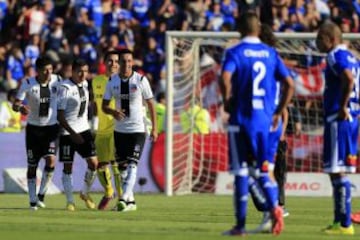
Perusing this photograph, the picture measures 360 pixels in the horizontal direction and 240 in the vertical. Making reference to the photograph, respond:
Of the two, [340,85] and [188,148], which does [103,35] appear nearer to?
[188,148]

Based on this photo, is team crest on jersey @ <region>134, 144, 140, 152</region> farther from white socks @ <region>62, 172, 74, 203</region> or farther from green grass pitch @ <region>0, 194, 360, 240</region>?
white socks @ <region>62, 172, 74, 203</region>

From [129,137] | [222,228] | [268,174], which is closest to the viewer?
[268,174]

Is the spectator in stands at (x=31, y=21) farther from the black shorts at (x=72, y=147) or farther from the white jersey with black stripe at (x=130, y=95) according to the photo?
the white jersey with black stripe at (x=130, y=95)

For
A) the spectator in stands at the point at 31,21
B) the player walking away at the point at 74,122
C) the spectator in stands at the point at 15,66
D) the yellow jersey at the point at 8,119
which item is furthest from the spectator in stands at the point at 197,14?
the player walking away at the point at 74,122

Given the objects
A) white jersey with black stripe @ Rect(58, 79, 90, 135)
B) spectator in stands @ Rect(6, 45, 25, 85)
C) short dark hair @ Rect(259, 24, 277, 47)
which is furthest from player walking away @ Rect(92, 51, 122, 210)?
spectator in stands @ Rect(6, 45, 25, 85)

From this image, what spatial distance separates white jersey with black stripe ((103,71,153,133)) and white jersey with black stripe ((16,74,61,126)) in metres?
1.21

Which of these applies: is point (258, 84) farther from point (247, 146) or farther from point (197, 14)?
point (197, 14)

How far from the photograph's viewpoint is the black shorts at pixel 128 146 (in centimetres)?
1766

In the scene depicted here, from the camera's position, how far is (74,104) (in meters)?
18.6

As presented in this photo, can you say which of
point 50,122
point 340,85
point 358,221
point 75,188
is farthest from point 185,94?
point 340,85

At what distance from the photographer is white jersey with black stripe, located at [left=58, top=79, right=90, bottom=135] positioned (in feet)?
60.5

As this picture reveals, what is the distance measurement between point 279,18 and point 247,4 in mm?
1378

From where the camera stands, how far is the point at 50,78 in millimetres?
18641

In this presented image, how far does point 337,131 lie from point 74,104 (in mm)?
6089
